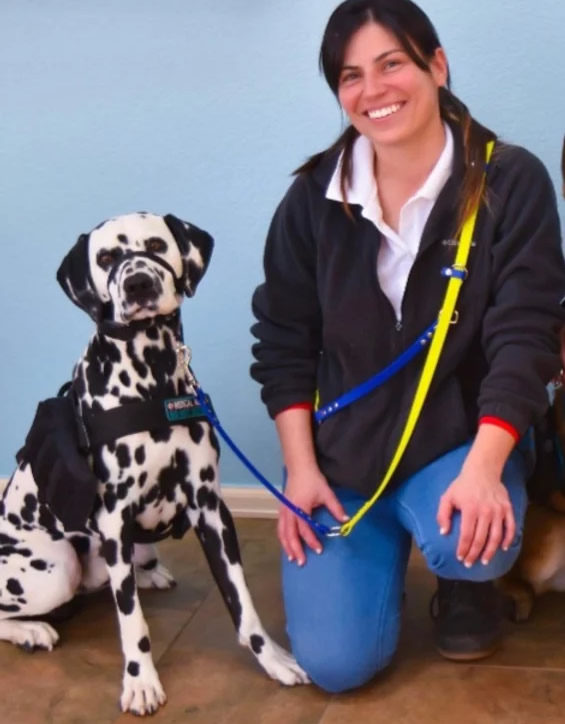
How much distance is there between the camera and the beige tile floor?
178 cm

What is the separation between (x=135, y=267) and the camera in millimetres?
1741

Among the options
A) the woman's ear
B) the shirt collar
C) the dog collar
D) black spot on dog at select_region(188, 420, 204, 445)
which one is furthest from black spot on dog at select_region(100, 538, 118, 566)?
the woman's ear

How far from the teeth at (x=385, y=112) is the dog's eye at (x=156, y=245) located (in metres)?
0.41

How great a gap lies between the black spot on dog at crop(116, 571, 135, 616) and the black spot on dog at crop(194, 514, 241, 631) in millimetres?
154

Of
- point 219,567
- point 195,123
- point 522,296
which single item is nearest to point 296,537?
point 219,567

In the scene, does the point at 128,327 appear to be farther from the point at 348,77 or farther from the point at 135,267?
the point at 348,77

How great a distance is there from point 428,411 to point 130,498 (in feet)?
1.76

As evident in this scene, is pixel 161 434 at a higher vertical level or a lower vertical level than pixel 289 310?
lower

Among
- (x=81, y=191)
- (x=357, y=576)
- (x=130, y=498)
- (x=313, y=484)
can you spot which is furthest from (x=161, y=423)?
Answer: (x=81, y=191)

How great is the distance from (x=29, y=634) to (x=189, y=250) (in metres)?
0.82

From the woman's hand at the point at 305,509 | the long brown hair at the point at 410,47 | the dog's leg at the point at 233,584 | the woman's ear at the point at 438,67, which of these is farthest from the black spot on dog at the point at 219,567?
the woman's ear at the point at 438,67

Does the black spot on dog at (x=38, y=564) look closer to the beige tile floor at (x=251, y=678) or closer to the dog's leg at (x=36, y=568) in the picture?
A: the dog's leg at (x=36, y=568)

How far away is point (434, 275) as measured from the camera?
176 centimetres

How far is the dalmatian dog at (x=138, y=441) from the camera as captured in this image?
5.90 ft
